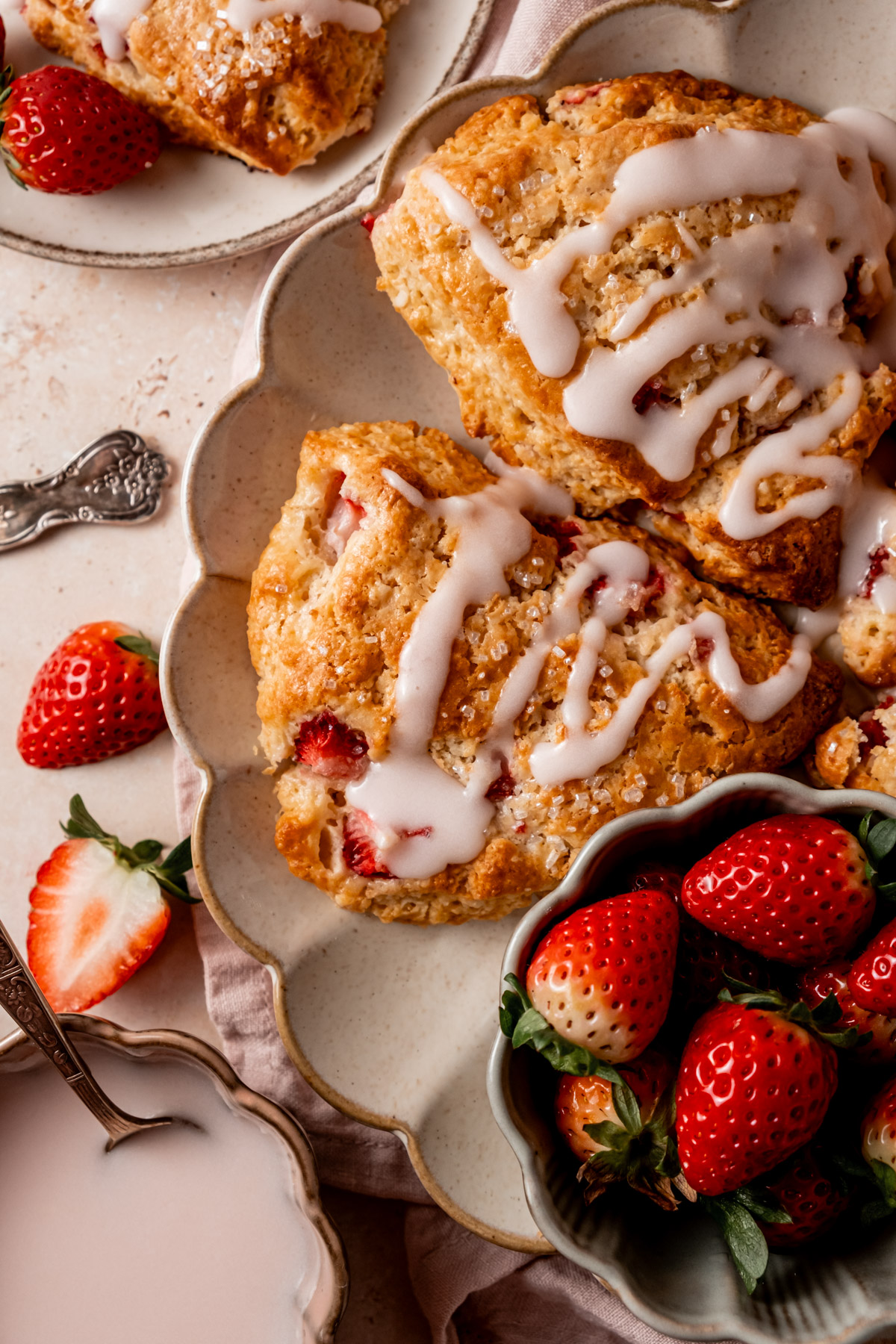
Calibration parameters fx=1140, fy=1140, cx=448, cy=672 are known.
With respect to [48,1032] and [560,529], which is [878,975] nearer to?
[560,529]

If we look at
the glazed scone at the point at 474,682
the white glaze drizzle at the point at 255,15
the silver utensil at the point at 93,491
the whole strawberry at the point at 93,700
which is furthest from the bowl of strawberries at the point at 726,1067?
the white glaze drizzle at the point at 255,15

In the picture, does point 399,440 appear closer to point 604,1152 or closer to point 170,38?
point 170,38

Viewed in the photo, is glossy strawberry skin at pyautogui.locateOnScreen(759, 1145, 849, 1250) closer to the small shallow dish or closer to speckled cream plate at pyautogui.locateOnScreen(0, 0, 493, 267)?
the small shallow dish

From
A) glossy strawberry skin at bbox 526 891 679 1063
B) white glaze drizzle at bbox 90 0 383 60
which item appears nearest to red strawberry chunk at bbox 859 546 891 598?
glossy strawberry skin at bbox 526 891 679 1063

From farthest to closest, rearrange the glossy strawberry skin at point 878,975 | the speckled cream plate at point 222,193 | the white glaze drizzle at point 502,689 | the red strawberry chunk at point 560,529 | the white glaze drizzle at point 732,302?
the speckled cream plate at point 222,193 < the red strawberry chunk at point 560,529 < the white glaze drizzle at point 502,689 < the white glaze drizzle at point 732,302 < the glossy strawberry skin at point 878,975

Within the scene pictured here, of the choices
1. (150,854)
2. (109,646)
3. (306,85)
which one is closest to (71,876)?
(150,854)

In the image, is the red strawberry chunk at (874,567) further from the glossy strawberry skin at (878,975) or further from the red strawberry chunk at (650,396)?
the glossy strawberry skin at (878,975)

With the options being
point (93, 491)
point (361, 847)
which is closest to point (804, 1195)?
point (361, 847)
